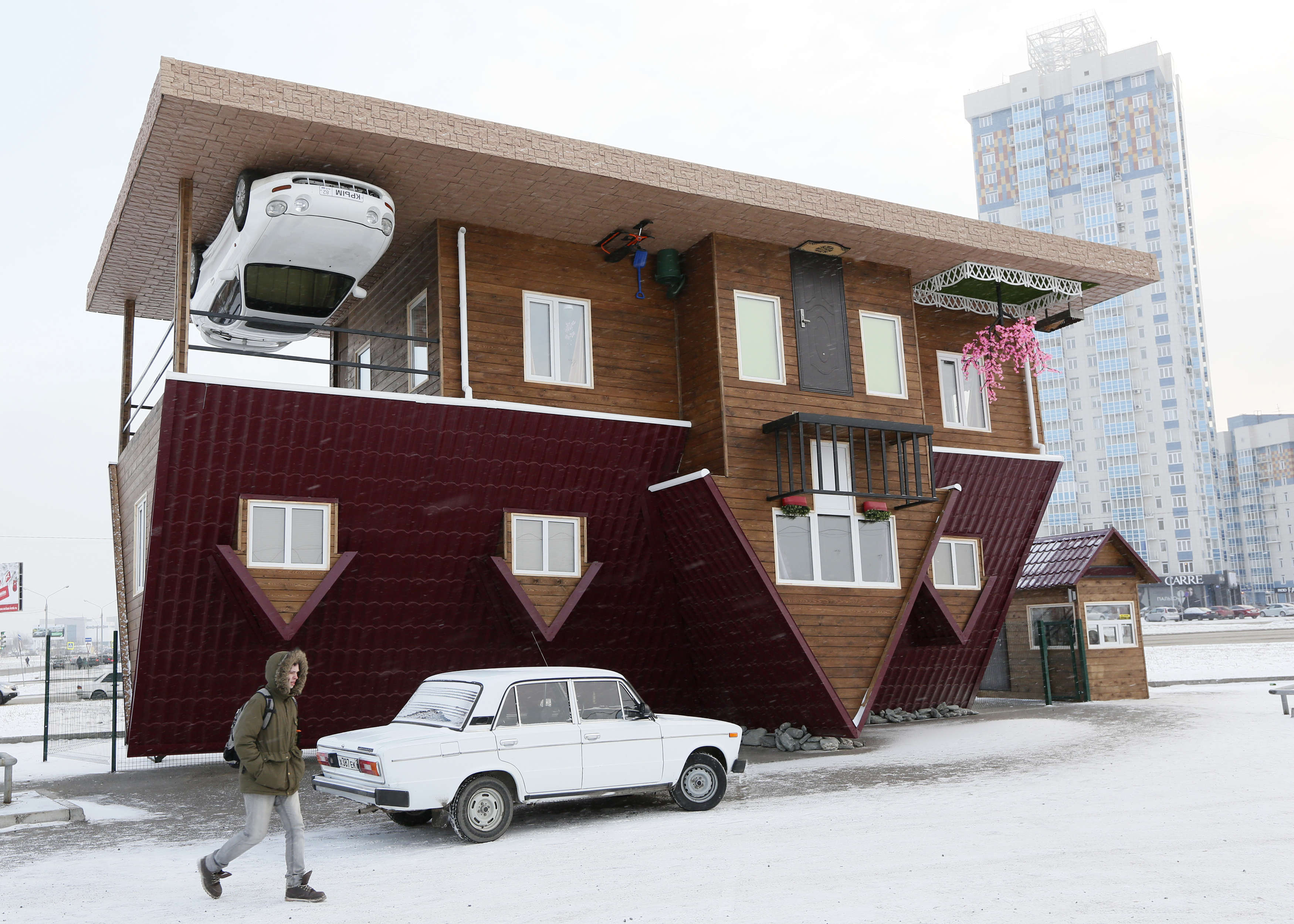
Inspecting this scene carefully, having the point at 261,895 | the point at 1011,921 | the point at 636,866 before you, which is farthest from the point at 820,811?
the point at 261,895

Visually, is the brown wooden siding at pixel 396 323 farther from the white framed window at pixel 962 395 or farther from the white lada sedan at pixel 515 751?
the white framed window at pixel 962 395

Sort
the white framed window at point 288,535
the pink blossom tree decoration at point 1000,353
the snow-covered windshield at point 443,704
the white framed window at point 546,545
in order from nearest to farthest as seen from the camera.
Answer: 1. the snow-covered windshield at point 443,704
2. the white framed window at point 288,535
3. the white framed window at point 546,545
4. the pink blossom tree decoration at point 1000,353

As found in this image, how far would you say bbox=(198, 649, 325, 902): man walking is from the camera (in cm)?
718

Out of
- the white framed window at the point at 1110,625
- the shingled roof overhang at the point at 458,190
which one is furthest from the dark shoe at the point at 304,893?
the white framed window at the point at 1110,625

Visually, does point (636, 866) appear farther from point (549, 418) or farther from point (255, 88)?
point (255, 88)

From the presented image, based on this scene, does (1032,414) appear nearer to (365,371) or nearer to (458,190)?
(458,190)

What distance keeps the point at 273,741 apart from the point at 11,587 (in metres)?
52.7

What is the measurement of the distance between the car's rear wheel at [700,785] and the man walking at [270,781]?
4153 millimetres

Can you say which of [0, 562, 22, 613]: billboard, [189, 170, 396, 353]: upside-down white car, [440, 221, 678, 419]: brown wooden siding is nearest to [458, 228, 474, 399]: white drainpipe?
[440, 221, 678, 419]: brown wooden siding

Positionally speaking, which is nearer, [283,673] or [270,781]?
[270,781]

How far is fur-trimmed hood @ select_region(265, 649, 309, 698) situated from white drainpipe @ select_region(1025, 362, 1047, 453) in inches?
579

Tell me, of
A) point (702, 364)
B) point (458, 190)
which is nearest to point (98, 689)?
point (702, 364)

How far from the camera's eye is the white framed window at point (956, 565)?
1806cm

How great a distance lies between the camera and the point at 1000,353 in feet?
61.3
